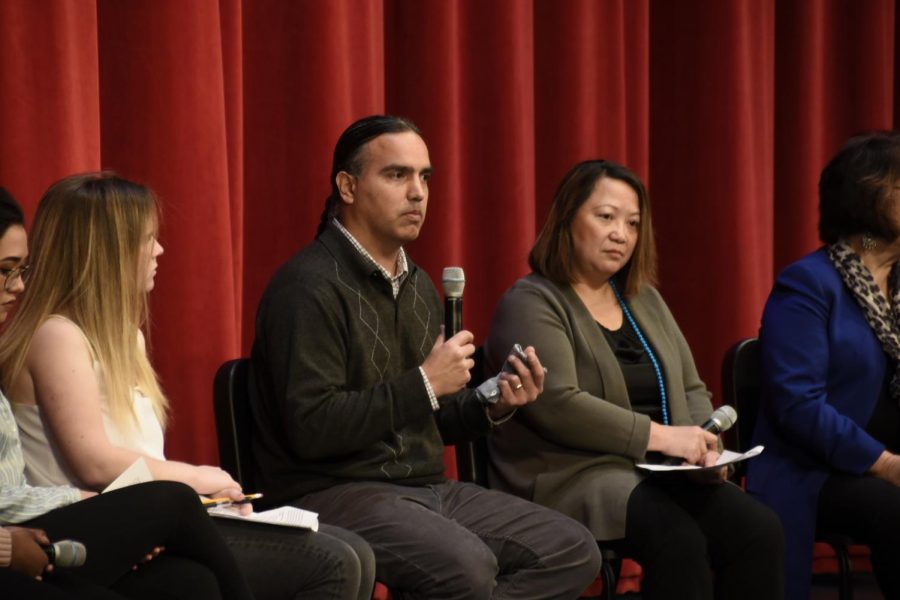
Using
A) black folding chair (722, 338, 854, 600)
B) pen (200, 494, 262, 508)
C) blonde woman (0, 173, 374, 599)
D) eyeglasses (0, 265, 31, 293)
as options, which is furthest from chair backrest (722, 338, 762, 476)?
eyeglasses (0, 265, 31, 293)

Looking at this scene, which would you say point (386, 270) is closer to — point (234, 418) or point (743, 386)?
point (234, 418)

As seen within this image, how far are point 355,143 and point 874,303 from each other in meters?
1.45

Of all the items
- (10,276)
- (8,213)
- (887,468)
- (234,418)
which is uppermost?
(8,213)

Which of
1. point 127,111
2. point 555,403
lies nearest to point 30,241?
point 127,111

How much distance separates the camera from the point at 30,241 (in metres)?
2.48

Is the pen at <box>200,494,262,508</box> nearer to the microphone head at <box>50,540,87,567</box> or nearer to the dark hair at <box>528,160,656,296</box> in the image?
the microphone head at <box>50,540,87,567</box>

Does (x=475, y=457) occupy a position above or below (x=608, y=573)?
above

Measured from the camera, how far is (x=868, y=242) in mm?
3434

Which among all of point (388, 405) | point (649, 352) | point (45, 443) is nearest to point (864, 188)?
point (649, 352)

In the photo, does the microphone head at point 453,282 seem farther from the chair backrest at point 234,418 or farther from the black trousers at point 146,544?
the black trousers at point 146,544

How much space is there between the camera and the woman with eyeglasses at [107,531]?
6.57 feet

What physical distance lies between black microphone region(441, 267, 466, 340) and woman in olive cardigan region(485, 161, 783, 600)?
45cm

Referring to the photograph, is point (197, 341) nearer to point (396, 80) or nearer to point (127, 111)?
point (127, 111)

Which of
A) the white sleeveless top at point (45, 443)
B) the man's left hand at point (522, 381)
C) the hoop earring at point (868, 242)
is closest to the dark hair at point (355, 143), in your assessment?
the man's left hand at point (522, 381)
